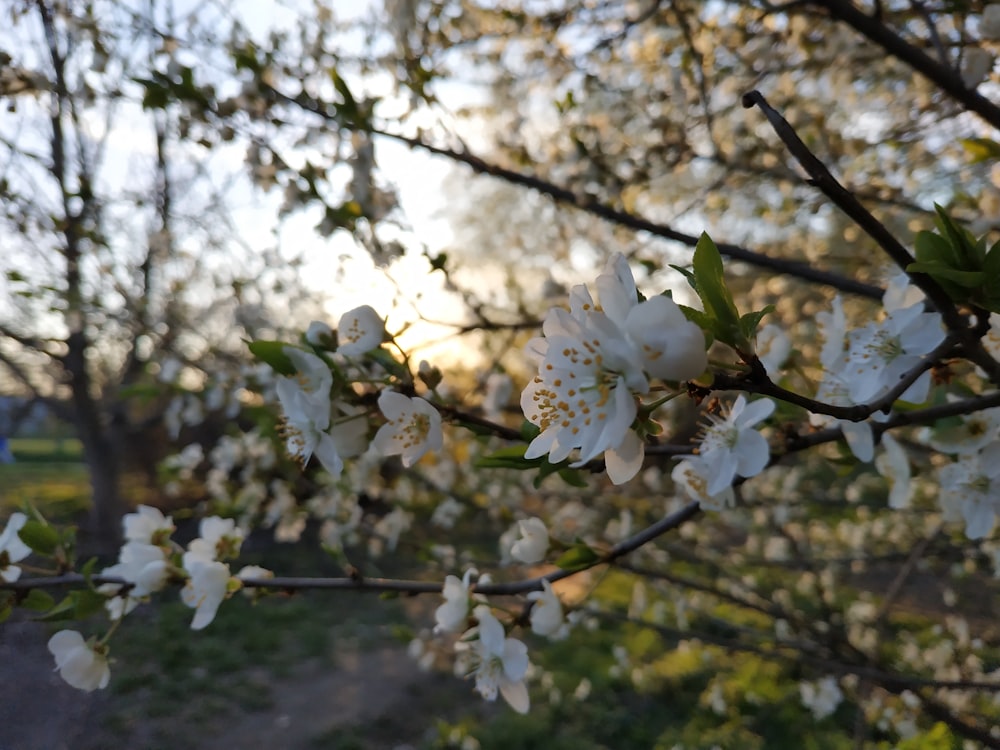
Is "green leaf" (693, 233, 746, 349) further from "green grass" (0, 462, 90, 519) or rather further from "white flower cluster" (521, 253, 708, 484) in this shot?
"green grass" (0, 462, 90, 519)

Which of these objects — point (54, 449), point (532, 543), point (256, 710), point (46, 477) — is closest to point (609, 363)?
point (532, 543)

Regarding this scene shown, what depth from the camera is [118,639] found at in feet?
3.62

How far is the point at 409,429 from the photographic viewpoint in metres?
0.85

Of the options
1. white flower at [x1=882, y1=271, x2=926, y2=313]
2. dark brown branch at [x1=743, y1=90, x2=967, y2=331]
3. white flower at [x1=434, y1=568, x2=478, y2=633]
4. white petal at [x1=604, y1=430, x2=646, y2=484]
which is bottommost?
white flower at [x1=434, y1=568, x2=478, y2=633]

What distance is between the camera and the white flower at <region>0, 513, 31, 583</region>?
3.03 feet

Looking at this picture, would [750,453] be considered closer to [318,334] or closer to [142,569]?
[318,334]

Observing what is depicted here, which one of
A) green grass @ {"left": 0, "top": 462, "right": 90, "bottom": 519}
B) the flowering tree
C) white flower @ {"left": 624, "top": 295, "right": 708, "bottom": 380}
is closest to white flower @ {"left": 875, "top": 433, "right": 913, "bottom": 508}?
the flowering tree

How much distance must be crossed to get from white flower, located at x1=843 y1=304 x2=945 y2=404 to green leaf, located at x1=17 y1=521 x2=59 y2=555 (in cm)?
109

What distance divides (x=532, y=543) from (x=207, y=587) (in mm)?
470

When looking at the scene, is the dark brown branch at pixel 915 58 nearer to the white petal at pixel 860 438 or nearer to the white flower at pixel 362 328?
the white petal at pixel 860 438

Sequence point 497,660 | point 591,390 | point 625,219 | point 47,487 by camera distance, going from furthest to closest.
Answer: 1. point 47,487
2. point 625,219
3. point 497,660
4. point 591,390

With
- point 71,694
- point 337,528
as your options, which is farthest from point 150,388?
point 337,528

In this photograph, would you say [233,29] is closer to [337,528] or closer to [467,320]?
[467,320]

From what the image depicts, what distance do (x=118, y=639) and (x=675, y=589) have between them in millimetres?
2850
